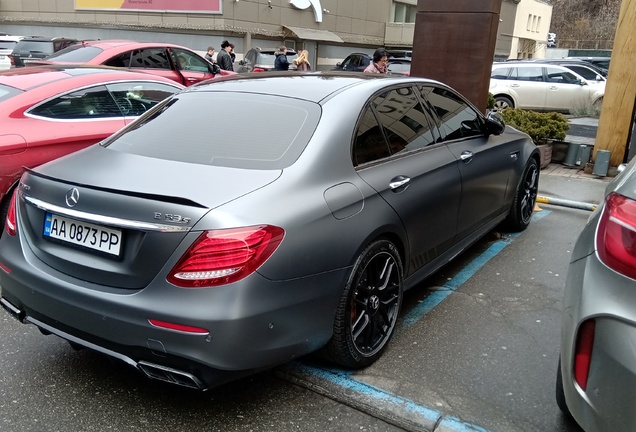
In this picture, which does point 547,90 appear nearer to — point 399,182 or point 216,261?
point 399,182

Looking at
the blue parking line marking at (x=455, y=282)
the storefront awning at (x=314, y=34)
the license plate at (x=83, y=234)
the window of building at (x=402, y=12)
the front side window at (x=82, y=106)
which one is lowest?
the blue parking line marking at (x=455, y=282)

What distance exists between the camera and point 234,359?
246cm

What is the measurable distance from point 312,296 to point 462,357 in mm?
1209

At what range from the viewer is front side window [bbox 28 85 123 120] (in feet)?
16.2

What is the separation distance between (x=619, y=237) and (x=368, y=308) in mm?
1444

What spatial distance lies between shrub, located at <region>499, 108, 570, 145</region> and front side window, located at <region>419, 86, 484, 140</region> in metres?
4.48

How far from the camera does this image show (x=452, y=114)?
4.48 meters

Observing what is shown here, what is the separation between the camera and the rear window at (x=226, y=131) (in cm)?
297

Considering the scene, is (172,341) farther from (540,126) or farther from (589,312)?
(540,126)

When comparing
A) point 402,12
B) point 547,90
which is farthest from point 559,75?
point 402,12

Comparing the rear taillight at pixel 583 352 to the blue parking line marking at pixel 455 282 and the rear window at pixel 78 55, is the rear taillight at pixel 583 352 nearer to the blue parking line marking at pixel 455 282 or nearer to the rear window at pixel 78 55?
the blue parking line marking at pixel 455 282

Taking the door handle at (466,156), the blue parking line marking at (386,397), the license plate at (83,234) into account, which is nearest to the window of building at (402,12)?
the door handle at (466,156)

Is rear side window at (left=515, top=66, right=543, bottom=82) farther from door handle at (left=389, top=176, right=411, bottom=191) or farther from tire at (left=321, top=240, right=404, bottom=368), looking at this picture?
tire at (left=321, top=240, right=404, bottom=368)

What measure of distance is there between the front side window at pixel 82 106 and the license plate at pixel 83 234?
8.14 ft
